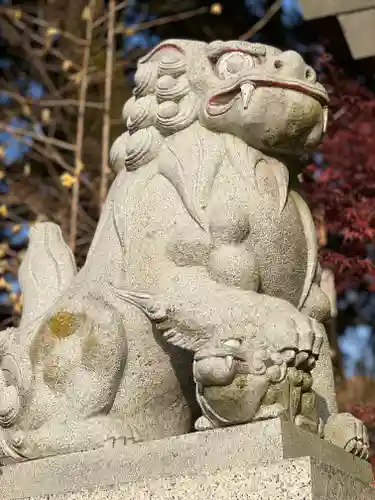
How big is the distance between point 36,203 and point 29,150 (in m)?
0.54

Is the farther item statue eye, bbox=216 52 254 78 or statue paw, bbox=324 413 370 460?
statue eye, bbox=216 52 254 78

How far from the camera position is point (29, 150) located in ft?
21.0

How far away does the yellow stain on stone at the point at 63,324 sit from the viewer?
2191 mm

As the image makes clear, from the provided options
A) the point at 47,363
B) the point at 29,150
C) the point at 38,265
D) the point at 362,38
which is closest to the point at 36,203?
the point at 29,150

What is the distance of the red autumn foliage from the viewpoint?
4.12 metres

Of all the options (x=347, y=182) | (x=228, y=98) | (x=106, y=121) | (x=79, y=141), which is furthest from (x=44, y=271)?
(x=79, y=141)

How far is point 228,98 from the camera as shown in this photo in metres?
2.24

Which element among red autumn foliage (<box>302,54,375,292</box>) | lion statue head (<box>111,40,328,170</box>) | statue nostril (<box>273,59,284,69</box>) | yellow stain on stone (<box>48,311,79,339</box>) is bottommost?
red autumn foliage (<box>302,54,375,292</box>)

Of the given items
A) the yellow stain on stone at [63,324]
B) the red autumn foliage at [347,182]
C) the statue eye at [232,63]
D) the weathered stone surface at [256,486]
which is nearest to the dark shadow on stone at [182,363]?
the yellow stain on stone at [63,324]

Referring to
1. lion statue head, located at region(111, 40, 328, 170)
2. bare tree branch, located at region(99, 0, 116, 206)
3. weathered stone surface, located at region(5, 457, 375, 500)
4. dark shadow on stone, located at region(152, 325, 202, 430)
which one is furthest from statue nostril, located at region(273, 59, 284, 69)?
bare tree branch, located at region(99, 0, 116, 206)

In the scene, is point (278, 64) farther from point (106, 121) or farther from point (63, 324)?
point (106, 121)

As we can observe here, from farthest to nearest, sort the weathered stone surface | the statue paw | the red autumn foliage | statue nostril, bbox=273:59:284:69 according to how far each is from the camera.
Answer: the red autumn foliage
statue nostril, bbox=273:59:284:69
the statue paw
the weathered stone surface

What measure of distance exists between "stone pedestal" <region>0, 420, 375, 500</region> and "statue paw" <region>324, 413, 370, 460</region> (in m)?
0.03

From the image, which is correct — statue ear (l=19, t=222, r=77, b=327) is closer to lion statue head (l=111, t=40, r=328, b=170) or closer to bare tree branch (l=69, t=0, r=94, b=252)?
lion statue head (l=111, t=40, r=328, b=170)
